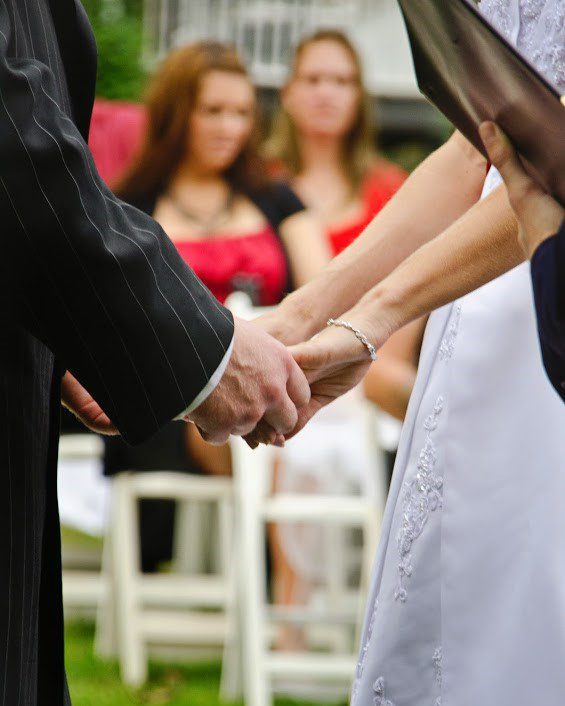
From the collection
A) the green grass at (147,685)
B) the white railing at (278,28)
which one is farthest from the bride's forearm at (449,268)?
the white railing at (278,28)

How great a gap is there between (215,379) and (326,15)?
567 inches

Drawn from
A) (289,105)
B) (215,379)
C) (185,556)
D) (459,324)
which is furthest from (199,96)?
(215,379)

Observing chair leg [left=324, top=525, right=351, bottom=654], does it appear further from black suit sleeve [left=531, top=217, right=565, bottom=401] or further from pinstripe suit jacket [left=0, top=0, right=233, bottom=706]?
black suit sleeve [left=531, top=217, right=565, bottom=401]

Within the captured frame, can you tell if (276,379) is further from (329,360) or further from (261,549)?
(261,549)

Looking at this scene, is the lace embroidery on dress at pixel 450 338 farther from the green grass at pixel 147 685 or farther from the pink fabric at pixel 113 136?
the pink fabric at pixel 113 136

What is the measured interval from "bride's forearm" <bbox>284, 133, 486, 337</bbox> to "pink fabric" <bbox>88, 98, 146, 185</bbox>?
3.70m

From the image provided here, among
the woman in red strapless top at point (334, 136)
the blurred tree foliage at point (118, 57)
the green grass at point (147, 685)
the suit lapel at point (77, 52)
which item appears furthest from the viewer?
the blurred tree foliage at point (118, 57)

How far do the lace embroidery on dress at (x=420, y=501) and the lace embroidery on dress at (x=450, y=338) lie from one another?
0.24ft

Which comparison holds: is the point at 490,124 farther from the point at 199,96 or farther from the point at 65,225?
the point at 199,96

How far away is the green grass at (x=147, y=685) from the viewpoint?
15.2ft

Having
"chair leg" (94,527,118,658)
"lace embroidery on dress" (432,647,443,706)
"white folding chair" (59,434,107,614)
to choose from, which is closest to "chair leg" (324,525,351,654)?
"chair leg" (94,527,118,658)

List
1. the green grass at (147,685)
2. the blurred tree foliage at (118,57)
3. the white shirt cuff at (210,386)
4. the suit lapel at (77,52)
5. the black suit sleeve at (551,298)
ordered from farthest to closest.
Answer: the blurred tree foliage at (118,57) < the green grass at (147,685) < the suit lapel at (77,52) < the white shirt cuff at (210,386) < the black suit sleeve at (551,298)

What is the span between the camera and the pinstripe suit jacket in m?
1.68

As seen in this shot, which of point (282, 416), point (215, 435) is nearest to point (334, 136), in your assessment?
point (282, 416)
